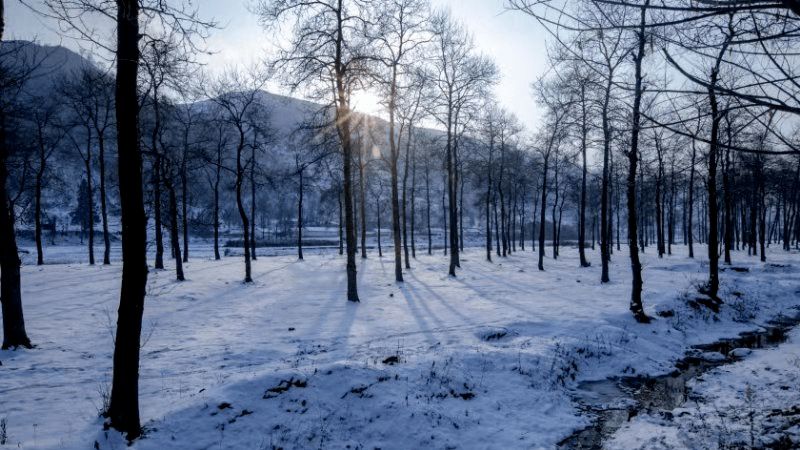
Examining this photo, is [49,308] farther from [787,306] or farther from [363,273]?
[787,306]

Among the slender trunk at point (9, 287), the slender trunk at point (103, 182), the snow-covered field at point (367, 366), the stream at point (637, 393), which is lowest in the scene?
the stream at point (637, 393)

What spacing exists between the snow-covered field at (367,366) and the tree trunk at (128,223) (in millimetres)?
525

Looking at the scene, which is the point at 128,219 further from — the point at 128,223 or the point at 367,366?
the point at 367,366

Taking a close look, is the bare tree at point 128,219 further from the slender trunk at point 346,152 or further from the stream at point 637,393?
the slender trunk at point 346,152

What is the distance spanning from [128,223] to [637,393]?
8546mm

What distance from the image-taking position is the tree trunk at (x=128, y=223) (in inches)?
192

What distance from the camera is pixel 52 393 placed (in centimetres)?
645

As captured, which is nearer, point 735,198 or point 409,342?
point 409,342

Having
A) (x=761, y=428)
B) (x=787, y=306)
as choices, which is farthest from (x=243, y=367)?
(x=787, y=306)

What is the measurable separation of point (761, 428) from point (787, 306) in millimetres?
13079

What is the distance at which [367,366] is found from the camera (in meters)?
7.11

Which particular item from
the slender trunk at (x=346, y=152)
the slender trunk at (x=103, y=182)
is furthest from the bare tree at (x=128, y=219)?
the slender trunk at (x=103, y=182)

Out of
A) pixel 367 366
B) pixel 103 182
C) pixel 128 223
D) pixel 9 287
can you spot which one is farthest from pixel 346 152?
pixel 103 182

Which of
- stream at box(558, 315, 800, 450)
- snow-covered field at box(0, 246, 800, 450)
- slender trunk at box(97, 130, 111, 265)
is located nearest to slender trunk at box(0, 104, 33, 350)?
snow-covered field at box(0, 246, 800, 450)
